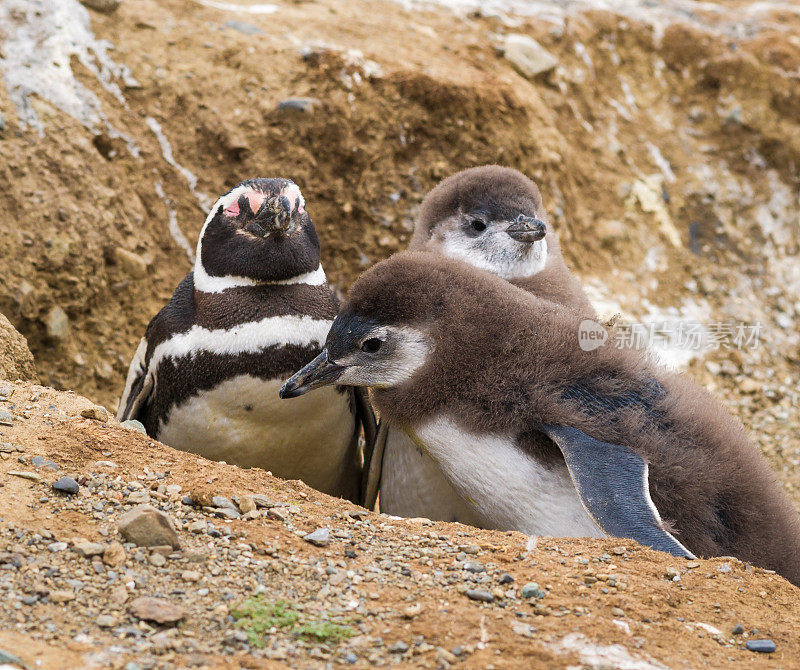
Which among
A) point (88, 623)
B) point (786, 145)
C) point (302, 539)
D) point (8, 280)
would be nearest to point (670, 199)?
point (786, 145)

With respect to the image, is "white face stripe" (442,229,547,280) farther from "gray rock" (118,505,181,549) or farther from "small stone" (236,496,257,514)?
"gray rock" (118,505,181,549)

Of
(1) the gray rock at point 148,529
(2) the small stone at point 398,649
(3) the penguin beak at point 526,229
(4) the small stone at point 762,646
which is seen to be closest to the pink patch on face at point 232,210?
(3) the penguin beak at point 526,229

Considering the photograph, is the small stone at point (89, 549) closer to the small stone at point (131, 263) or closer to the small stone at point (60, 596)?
the small stone at point (60, 596)

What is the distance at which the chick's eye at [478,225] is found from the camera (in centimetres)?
438

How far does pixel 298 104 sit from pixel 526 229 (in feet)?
6.88

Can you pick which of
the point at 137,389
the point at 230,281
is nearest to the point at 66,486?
the point at 230,281

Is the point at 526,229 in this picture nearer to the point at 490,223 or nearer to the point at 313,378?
the point at 490,223

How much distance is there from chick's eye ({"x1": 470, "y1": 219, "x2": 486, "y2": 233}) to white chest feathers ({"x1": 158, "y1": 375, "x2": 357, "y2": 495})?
988 mm

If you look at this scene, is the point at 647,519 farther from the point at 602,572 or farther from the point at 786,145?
the point at 786,145

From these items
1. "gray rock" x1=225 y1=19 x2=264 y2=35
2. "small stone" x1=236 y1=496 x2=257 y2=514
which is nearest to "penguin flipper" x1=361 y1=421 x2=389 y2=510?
"small stone" x1=236 y1=496 x2=257 y2=514

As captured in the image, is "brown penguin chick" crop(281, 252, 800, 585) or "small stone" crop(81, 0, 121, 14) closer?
"brown penguin chick" crop(281, 252, 800, 585)

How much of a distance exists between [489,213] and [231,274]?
1.21 metres

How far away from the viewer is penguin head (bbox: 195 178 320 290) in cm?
386

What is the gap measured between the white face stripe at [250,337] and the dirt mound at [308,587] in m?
0.89
